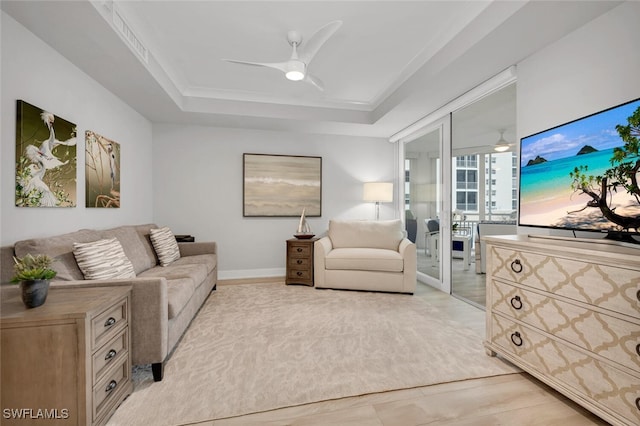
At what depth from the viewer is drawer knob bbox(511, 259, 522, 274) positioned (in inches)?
74.0

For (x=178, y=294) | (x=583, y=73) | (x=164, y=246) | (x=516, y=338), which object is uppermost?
(x=583, y=73)

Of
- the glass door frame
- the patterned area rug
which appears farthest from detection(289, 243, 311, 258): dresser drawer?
the glass door frame

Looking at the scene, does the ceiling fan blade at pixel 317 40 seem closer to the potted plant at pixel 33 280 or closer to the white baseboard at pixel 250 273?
the potted plant at pixel 33 280

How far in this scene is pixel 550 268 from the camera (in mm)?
1678

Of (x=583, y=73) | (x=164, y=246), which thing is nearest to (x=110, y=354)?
(x=164, y=246)

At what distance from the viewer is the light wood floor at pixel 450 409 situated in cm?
148

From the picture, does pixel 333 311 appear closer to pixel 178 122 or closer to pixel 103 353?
pixel 103 353

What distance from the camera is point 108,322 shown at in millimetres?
1496

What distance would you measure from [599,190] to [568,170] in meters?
0.25

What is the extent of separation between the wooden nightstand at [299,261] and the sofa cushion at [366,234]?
467mm

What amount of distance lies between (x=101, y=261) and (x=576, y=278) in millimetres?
3047

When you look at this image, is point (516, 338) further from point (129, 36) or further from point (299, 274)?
point (129, 36)

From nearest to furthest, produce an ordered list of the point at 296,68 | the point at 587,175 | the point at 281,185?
the point at 587,175 < the point at 296,68 < the point at 281,185

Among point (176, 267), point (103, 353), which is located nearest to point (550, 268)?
point (103, 353)
